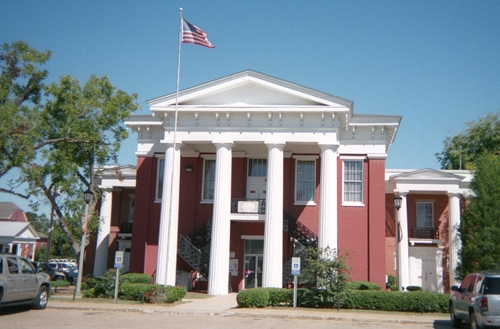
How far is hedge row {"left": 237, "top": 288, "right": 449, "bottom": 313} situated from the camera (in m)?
20.9

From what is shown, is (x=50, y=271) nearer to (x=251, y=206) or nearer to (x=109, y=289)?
(x=109, y=289)

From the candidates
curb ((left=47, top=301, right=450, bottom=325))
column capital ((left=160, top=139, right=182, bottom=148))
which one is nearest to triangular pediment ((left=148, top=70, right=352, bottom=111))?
column capital ((left=160, top=139, right=182, bottom=148))

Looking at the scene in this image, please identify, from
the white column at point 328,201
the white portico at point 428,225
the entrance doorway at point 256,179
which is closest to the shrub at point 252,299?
the white column at point 328,201

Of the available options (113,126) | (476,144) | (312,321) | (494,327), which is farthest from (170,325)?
(476,144)

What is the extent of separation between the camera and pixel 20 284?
17.3m

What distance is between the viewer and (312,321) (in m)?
18.1

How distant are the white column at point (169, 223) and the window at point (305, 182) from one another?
23.9 ft

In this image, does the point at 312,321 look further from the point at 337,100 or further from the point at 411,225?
the point at 411,225

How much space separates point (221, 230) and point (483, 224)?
1355 cm

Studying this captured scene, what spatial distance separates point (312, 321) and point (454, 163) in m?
42.8

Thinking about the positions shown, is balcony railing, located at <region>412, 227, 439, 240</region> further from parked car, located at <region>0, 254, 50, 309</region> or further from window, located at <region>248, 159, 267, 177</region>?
parked car, located at <region>0, 254, 50, 309</region>

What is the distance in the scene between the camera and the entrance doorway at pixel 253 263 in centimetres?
3075

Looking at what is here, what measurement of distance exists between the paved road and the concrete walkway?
28cm

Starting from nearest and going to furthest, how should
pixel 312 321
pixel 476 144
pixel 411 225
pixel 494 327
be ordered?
pixel 494 327, pixel 312 321, pixel 411 225, pixel 476 144
